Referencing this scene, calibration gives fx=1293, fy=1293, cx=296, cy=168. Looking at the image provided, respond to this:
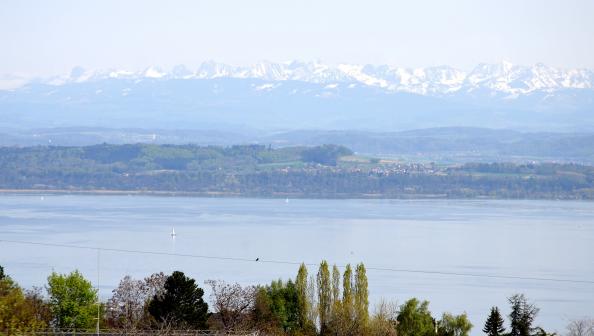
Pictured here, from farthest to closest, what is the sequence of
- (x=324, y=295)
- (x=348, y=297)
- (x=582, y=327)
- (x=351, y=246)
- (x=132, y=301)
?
(x=351, y=246) → (x=582, y=327) → (x=324, y=295) → (x=348, y=297) → (x=132, y=301)

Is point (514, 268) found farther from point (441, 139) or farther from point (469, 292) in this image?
point (441, 139)

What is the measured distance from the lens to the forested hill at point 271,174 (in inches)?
3920

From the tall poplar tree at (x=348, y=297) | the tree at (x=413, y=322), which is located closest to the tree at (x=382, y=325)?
the tree at (x=413, y=322)

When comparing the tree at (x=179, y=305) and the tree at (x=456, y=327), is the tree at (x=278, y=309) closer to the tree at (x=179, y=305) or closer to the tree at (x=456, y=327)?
the tree at (x=179, y=305)

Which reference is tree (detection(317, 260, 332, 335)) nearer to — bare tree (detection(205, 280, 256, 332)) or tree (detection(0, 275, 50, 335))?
bare tree (detection(205, 280, 256, 332))

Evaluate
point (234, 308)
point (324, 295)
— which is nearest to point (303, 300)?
point (324, 295)

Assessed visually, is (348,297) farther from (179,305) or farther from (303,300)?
(179,305)

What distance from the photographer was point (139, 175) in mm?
106375

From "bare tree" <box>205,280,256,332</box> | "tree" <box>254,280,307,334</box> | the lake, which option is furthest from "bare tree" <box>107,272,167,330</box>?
the lake

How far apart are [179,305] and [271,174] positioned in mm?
82753

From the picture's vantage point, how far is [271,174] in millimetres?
104062

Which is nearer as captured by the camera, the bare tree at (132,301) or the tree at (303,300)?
the bare tree at (132,301)

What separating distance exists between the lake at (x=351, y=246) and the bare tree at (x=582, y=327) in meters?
0.59

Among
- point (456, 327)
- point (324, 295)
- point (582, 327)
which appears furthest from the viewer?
point (582, 327)
